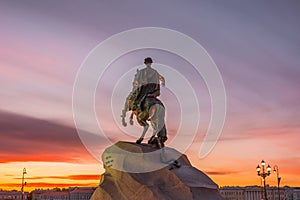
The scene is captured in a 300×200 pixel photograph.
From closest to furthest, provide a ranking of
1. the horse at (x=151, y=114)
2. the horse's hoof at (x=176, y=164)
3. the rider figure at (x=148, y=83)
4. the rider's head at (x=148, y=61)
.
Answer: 1. the horse's hoof at (x=176, y=164)
2. the horse at (x=151, y=114)
3. the rider figure at (x=148, y=83)
4. the rider's head at (x=148, y=61)

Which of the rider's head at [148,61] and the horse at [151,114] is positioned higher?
the rider's head at [148,61]

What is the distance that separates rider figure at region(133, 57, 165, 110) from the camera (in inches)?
593

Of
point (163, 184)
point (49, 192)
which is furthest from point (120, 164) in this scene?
point (49, 192)

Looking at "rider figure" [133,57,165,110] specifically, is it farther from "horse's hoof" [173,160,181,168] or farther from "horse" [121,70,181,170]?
"horse's hoof" [173,160,181,168]

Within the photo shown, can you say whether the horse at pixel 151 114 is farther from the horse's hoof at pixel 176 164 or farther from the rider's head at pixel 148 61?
the rider's head at pixel 148 61

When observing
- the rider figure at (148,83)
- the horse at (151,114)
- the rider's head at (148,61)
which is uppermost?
the rider's head at (148,61)

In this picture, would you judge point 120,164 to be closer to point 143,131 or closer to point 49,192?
point 143,131

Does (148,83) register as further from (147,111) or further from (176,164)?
(176,164)

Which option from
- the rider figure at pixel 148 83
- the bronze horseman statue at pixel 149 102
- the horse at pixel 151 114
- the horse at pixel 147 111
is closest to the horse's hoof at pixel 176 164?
the horse at pixel 151 114

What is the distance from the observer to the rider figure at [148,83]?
15055mm

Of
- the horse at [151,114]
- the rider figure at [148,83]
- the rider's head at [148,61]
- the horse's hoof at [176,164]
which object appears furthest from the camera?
the rider's head at [148,61]

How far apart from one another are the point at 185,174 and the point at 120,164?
6.54 feet

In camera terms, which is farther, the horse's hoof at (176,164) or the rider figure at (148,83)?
the rider figure at (148,83)

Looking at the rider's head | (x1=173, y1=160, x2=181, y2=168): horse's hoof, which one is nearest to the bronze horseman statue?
the rider's head
